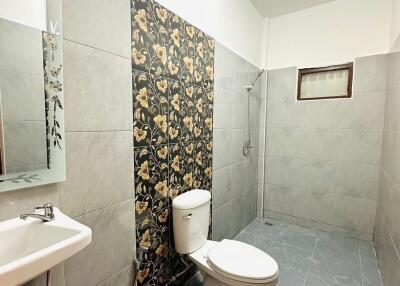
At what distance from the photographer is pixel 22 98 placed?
86cm

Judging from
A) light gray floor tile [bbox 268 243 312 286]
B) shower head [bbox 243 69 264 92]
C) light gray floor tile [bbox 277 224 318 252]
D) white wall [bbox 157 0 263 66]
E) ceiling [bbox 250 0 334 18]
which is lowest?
light gray floor tile [bbox 268 243 312 286]

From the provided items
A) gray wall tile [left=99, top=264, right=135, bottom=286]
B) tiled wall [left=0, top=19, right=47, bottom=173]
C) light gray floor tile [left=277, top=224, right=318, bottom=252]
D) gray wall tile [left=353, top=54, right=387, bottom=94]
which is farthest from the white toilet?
gray wall tile [left=353, top=54, right=387, bottom=94]

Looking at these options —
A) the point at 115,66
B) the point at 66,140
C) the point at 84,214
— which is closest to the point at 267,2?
the point at 115,66

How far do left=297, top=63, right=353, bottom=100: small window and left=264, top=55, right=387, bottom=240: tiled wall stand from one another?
68 millimetres

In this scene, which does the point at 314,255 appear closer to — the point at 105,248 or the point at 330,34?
the point at 105,248

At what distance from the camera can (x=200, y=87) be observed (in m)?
1.71

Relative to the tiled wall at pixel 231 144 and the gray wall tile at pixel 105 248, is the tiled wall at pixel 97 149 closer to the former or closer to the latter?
the gray wall tile at pixel 105 248

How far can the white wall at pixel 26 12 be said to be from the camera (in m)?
0.80

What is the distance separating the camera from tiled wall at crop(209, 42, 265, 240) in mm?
1964

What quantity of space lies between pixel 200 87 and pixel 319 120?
1594 millimetres

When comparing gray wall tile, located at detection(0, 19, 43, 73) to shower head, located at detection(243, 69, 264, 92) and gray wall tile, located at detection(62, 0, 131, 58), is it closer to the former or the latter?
gray wall tile, located at detection(62, 0, 131, 58)

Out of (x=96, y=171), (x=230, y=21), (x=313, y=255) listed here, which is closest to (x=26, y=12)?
(x=96, y=171)

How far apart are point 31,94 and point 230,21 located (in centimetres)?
179

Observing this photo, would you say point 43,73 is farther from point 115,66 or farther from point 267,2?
point 267,2
